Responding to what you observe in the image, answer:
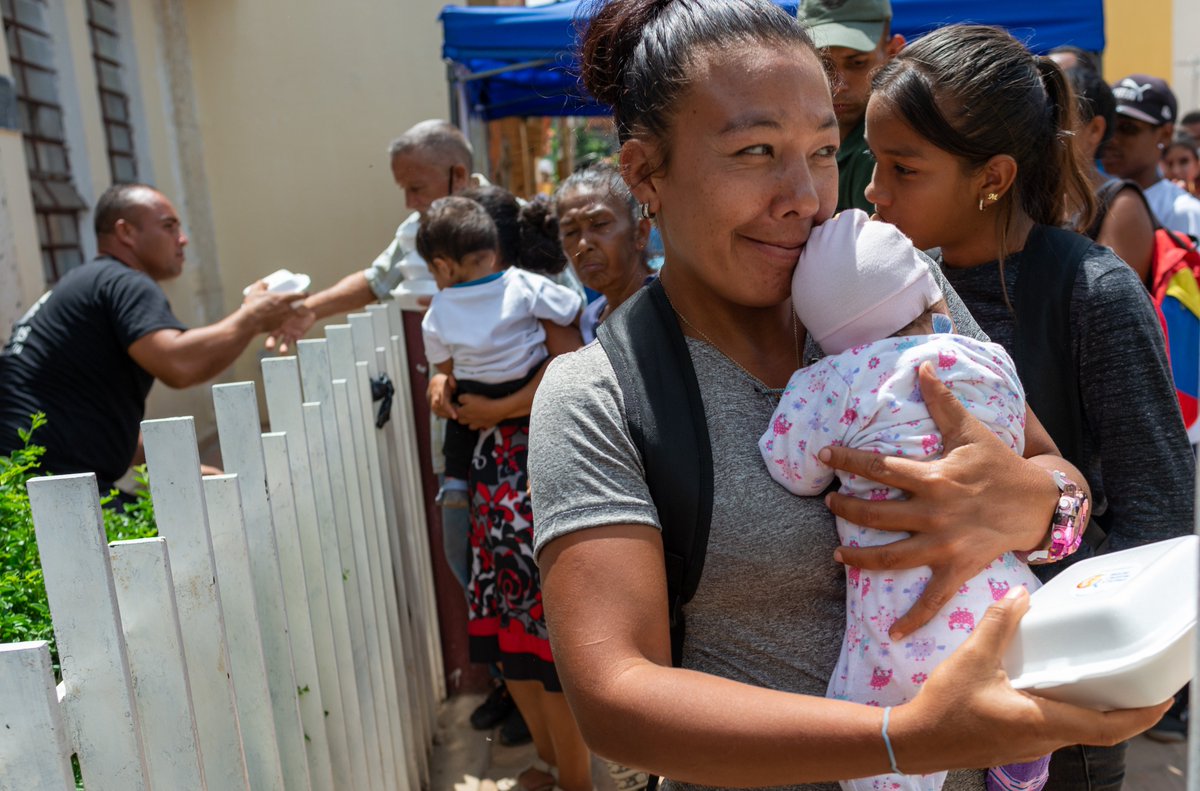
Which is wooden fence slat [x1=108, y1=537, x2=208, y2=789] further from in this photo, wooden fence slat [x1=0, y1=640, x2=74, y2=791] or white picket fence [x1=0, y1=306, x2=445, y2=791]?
wooden fence slat [x1=0, y1=640, x2=74, y2=791]

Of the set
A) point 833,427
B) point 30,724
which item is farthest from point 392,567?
point 833,427

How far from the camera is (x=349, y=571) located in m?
2.82

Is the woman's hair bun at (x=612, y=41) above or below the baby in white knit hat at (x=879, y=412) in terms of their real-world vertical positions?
above

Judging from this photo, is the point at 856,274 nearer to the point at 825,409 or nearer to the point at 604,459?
the point at 825,409

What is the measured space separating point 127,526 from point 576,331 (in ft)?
5.97

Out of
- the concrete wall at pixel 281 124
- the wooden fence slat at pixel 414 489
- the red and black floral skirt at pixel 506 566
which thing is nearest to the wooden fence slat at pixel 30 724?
the red and black floral skirt at pixel 506 566

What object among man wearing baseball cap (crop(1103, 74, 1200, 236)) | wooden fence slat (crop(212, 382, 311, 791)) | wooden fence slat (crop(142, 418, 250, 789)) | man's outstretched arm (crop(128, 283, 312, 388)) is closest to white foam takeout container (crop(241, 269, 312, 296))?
man's outstretched arm (crop(128, 283, 312, 388))

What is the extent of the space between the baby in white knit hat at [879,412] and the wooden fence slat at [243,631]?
3.86 ft

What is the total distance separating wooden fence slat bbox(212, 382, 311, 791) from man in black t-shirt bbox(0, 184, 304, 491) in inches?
74.2

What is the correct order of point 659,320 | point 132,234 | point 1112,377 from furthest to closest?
point 132,234 → point 1112,377 → point 659,320

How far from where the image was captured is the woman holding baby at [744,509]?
3.38ft

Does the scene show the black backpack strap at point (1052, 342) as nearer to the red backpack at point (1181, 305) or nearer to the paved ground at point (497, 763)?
the red backpack at point (1181, 305)

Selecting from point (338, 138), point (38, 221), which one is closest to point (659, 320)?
point (38, 221)

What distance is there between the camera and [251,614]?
1.97m
